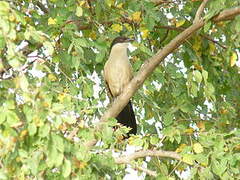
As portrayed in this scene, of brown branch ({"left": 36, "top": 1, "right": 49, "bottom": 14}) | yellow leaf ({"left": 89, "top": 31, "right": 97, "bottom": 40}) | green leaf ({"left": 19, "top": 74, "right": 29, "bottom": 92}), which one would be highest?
brown branch ({"left": 36, "top": 1, "right": 49, "bottom": 14})

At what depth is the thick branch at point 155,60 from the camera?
4293 mm

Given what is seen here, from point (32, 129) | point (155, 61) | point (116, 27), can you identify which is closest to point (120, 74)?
point (116, 27)

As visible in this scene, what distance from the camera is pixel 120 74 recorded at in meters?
5.77

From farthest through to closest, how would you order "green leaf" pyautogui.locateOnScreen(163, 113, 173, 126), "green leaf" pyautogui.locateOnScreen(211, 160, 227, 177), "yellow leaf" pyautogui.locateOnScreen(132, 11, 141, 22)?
"yellow leaf" pyautogui.locateOnScreen(132, 11, 141, 22), "green leaf" pyautogui.locateOnScreen(163, 113, 173, 126), "green leaf" pyautogui.locateOnScreen(211, 160, 227, 177)

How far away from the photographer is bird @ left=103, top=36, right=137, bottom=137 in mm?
5730

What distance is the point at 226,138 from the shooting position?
13.8ft

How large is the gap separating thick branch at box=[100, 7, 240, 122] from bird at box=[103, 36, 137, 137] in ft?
4.08

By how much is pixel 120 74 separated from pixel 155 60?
151 cm

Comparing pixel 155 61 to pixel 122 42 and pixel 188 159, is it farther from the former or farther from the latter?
pixel 122 42

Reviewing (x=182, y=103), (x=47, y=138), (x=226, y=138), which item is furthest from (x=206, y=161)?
(x=47, y=138)

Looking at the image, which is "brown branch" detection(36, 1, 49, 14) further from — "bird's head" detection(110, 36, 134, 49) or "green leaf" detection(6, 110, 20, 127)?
"green leaf" detection(6, 110, 20, 127)

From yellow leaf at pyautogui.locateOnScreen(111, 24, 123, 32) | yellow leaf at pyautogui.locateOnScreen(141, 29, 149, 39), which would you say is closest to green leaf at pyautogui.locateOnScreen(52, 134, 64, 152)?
yellow leaf at pyautogui.locateOnScreen(111, 24, 123, 32)

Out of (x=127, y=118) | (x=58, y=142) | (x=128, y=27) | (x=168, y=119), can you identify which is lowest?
(x=58, y=142)

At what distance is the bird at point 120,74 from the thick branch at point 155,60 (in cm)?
124
